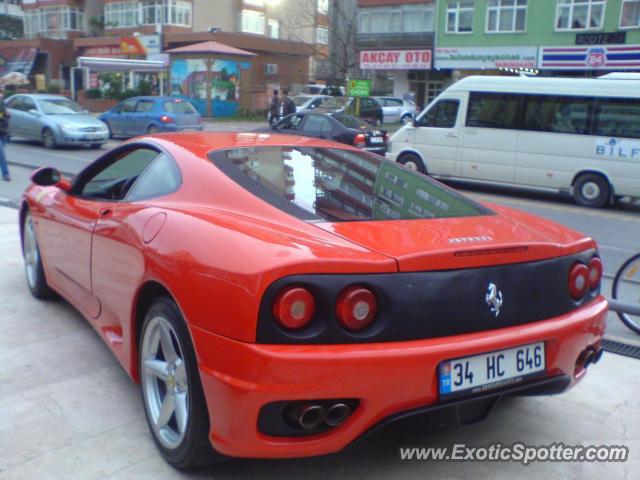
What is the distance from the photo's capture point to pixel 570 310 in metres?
3.12

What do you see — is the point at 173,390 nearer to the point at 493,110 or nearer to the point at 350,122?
the point at 493,110

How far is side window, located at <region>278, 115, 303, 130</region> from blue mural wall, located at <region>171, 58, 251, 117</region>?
20773mm

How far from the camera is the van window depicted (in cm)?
1348

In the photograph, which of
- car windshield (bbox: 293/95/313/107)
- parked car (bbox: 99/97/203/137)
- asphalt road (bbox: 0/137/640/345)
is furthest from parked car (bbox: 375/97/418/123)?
asphalt road (bbox: 0/137/640/345)

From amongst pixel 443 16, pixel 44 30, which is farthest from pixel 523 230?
pixel 44 30

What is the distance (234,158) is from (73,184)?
1.54 meters

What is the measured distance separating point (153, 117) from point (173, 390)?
1945 cm

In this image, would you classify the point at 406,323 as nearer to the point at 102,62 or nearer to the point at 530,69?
the point at 102,62

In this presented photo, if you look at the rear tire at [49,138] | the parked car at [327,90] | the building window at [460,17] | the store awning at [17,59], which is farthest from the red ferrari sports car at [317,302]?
the store awning at [17,59]

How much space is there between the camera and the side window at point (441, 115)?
591 inches

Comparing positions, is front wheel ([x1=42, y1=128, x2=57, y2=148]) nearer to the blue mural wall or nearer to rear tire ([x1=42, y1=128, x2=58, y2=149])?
rear tire ([x1=42, y1=128, x2=58, y2=149])

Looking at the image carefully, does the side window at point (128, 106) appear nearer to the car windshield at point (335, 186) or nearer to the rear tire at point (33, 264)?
the rear tire at point (33, 264)

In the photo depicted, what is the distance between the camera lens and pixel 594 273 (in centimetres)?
332
